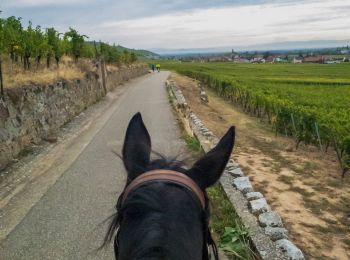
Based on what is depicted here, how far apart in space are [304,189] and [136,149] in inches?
323

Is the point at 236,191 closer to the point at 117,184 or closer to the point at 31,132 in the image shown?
the point at 117,184

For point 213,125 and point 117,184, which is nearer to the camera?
point 117,184

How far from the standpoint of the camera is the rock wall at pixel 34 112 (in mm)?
9406

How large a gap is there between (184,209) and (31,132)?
10.2 meters

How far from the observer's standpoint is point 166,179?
1.60 metres

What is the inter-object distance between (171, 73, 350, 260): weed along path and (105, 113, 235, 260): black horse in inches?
173

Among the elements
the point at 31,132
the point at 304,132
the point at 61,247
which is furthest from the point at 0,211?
the point at 304,132

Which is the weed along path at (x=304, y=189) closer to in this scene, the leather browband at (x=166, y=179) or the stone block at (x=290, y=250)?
the stone block at (x=290, y=250)

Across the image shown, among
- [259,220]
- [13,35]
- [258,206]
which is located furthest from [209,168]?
[13,35]

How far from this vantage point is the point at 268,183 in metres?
9.41

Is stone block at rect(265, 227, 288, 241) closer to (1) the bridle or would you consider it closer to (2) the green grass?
(2) the green grass

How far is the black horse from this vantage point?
1.30 meters

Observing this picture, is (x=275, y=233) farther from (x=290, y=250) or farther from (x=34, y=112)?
(x=34, y=112)

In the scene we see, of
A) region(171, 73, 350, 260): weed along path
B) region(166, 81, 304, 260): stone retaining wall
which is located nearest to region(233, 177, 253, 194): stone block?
region(166, 81, 304, 260): stone retaining wall
